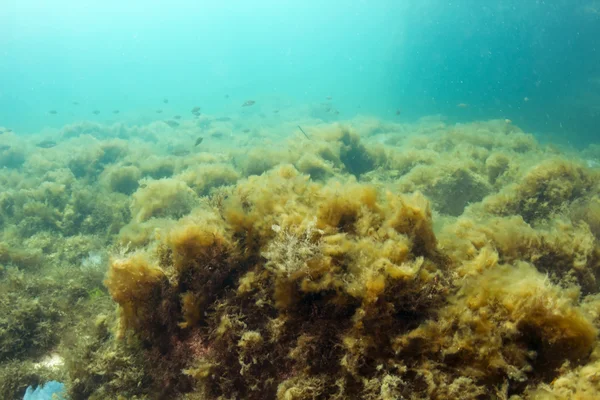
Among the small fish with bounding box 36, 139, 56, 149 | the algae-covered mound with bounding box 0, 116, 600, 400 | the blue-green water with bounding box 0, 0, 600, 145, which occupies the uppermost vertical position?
the blue-green water with bounding box 0, 0, 600, 145

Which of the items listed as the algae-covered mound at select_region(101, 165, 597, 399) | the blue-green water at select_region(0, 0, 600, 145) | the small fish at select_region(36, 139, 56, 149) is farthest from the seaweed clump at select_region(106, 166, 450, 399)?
the blue-green water at select_region(0, 0, 600, 145)

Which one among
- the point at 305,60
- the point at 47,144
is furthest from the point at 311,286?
the point at 305,60

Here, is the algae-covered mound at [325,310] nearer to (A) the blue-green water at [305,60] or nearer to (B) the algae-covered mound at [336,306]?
(B) the algae-covered mound at [336,306]

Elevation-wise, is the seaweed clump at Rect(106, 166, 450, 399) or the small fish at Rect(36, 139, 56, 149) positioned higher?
the small fish at Rect(36, 139, 56, 149)

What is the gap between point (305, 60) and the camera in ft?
607

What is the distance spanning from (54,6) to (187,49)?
63939 millimetres

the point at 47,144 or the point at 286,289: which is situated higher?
the point at 47,144

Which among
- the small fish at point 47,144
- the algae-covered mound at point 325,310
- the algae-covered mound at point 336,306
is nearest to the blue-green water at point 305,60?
the small fish at point 47,144

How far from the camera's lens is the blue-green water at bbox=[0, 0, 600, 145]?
41003mm

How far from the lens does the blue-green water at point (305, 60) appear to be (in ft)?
135

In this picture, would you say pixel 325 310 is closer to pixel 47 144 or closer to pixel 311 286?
pixel 311 286

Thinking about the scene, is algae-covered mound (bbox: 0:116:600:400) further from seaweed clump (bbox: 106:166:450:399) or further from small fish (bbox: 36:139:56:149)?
small fish (bbox: 36:139:56:149)

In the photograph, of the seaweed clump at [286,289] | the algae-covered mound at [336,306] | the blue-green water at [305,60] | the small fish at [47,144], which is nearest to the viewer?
the algae-covered mound at [336,306]

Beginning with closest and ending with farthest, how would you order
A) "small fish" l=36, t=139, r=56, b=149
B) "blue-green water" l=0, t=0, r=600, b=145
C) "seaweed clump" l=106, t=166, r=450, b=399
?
"seaweed clump" l=106, t=166, r=450, b=399, "small fish" l=36, t=139, r=56, b=149, "blue-green water" l=0, t=0, r=600, b=145
